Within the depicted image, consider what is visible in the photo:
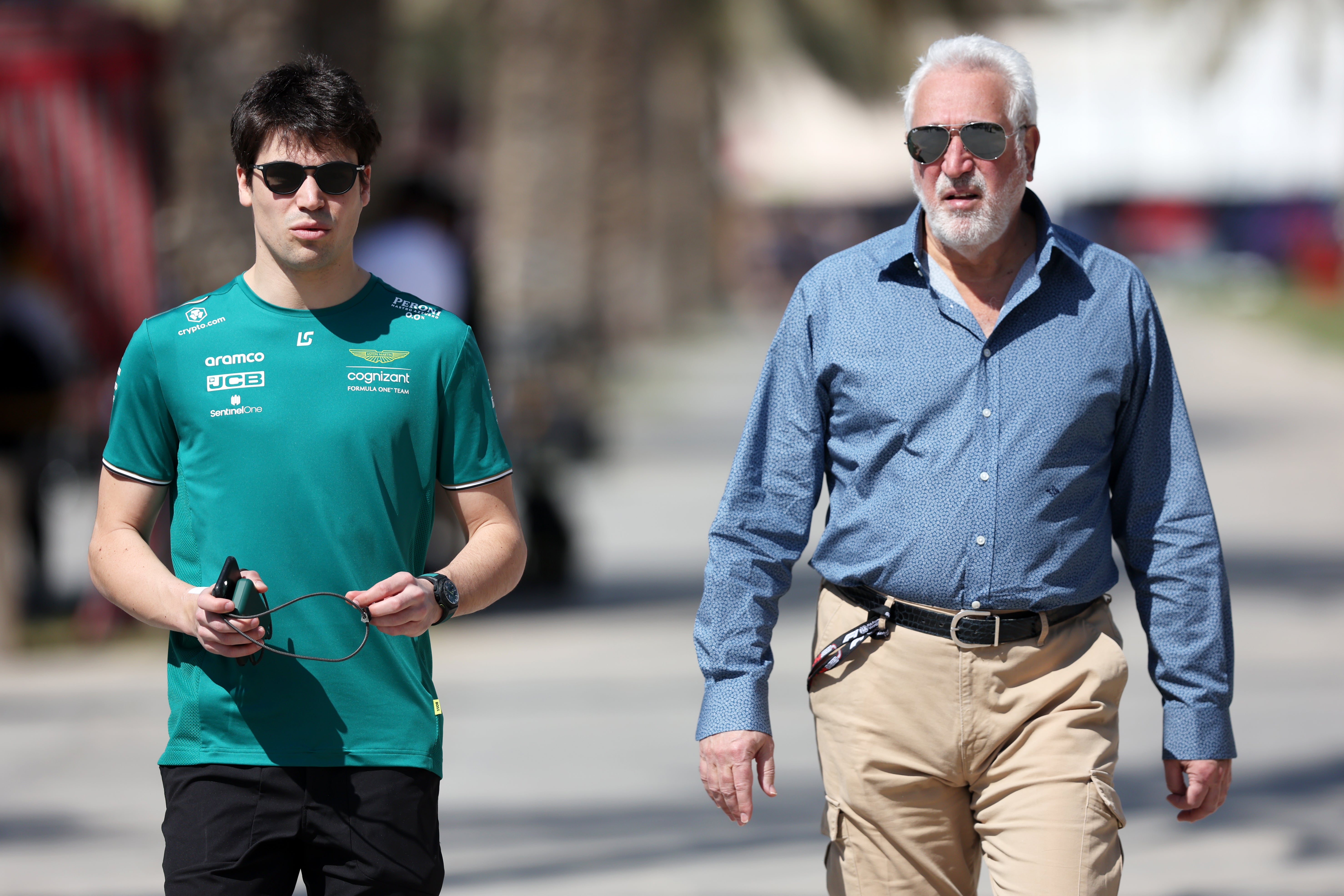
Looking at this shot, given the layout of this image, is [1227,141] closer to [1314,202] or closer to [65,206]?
[1314,202]

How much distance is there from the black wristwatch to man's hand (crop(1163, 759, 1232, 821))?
1.33m

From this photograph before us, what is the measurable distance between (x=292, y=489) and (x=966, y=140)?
1349 millimetres

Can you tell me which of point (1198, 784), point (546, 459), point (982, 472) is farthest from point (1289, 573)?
point (982, 472)

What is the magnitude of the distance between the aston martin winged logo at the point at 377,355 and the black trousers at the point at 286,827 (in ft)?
2.20

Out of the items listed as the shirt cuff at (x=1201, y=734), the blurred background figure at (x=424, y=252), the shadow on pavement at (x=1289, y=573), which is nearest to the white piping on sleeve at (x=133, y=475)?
the shirt cuff at (x=1201, y=734)

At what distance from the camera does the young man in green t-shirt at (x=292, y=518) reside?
3.14 m

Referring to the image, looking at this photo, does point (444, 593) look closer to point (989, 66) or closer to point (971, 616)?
point (971, 616)

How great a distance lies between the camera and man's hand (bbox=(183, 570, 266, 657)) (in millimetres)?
2941

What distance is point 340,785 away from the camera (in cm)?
316

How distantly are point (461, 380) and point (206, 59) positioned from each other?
676cm

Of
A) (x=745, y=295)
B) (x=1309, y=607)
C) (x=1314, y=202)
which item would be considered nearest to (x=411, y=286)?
(x=1309, y=607)

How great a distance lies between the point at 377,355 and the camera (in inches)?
125

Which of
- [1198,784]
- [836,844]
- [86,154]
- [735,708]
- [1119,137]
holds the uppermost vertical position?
[1119,137]

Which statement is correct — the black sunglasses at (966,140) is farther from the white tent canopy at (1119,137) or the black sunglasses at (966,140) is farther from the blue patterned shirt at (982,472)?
the white tent canopy at (1119,137)
